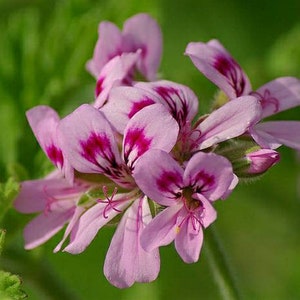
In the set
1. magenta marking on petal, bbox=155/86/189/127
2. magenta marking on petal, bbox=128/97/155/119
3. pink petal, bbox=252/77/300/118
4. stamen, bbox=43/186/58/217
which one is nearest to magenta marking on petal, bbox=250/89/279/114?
pink petal, bbox=252/77/300/118

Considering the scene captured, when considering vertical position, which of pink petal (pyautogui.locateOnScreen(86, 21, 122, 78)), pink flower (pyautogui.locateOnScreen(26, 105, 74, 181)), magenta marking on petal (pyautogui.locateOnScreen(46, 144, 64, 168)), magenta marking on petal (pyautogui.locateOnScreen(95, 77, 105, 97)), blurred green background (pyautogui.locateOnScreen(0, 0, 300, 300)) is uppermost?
pink petal (pyautogui.locateOnScreen(86, 21, 122, 78))

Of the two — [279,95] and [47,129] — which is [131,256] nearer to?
[47,129]

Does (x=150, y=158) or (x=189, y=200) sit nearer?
(x=150, y=158)

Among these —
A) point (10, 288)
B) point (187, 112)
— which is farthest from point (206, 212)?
point (10, 288)

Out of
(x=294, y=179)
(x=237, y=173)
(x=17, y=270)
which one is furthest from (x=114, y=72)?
(x=294, y=179)

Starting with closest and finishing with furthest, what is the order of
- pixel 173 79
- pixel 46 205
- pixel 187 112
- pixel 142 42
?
pixel 187 112 < pixel 46 205 < pixel 142 42 < pixel 173 79

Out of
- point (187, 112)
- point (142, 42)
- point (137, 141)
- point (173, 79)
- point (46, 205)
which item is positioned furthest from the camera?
point (173, 79)

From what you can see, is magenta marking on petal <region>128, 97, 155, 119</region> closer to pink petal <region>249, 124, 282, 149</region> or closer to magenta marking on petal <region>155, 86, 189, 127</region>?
magenta marking on petal <region>155, 86, 189, 127</region>

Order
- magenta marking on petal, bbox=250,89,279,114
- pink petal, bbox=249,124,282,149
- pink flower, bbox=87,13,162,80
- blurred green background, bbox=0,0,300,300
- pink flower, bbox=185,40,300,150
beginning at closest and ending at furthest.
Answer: pink petal, bbox=249,124,282,149 < pink flower, bbox=185,40,300,150 < magenta marking on petal, bbox=250,89,279,114 < pink flower, bbox=87,13,162,80 < blurred green background, bbox=0,0,300,300
